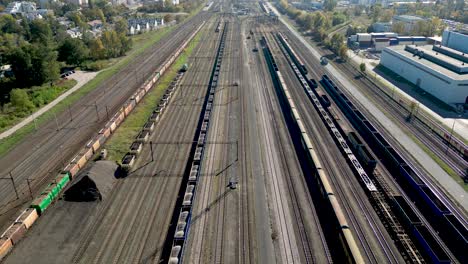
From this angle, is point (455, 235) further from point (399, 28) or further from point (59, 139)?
point (399, 28)

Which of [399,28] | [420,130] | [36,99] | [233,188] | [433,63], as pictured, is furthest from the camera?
[399,28]

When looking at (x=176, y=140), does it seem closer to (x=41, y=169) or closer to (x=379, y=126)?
(x=41, y=169)

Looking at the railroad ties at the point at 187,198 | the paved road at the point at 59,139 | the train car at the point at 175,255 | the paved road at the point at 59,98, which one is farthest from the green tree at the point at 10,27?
the train car at the point at 175,255

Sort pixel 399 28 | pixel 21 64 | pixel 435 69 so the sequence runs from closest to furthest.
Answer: pixel 435 69 < pixel 21 64 < pixel 399 28

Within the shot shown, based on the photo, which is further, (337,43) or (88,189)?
(337,43)

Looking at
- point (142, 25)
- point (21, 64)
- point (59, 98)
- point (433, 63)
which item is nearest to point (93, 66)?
point (21, 64)

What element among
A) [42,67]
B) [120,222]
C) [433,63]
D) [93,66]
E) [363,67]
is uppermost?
[42,67]

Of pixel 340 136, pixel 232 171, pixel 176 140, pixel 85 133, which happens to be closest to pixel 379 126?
pixel 340 136
